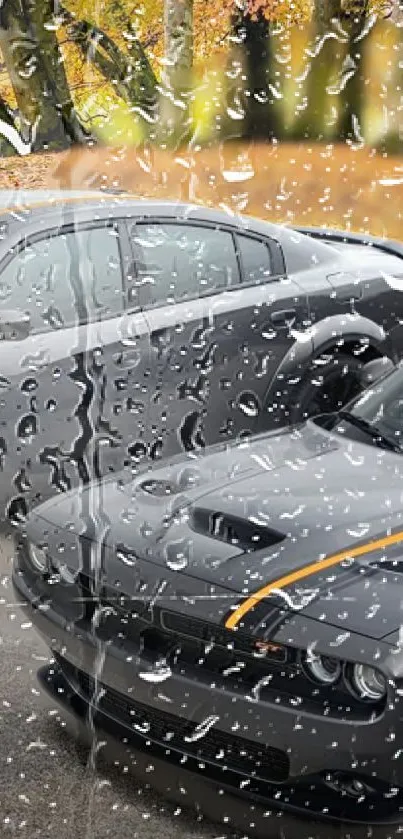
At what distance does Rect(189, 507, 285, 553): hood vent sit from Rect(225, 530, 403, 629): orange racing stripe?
3.7 inches

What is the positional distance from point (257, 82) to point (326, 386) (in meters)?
1.03

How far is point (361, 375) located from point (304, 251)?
0.43 metres

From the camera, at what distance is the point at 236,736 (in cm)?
161

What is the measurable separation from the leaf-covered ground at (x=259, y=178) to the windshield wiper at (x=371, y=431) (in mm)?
1287

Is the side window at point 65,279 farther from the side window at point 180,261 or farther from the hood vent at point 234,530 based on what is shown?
the hood vent at point 234,530

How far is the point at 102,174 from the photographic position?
340cm

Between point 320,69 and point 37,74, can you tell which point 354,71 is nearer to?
point 320,69

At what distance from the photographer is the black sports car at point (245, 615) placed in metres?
1.54

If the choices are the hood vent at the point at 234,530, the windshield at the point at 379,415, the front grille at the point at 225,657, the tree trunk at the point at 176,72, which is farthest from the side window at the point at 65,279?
the front grille at the point at 225,657

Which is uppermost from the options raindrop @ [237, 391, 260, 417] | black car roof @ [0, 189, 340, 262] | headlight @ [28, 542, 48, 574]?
black car roof @ [0, 189, 340, 262]

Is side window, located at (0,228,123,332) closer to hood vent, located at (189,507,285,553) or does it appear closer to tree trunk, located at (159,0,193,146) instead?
tree trunk, located at (159,0,193,146)

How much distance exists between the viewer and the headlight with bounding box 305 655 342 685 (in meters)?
1.56

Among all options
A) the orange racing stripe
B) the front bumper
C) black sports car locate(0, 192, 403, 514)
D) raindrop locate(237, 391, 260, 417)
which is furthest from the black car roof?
the orange racing stripe

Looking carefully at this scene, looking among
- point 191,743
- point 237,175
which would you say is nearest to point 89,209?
point 237,175
